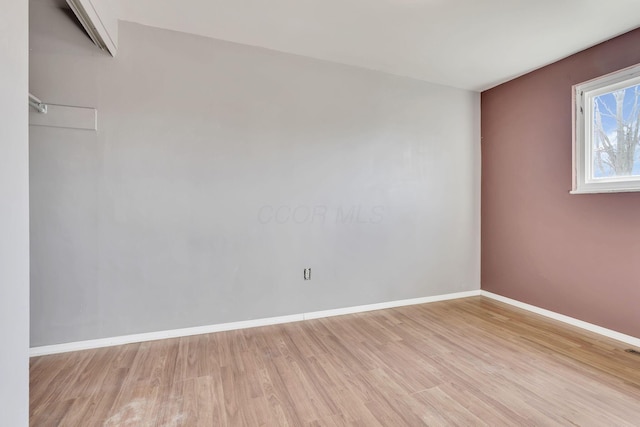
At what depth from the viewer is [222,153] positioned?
246 cm

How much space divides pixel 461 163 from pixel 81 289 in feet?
13.5

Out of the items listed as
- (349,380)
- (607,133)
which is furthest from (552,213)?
(349,380)

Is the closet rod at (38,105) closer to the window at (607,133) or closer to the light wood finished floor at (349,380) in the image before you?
the light wood finished floor at (349,380)

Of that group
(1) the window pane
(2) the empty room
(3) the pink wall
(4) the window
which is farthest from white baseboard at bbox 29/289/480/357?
(1) the window pane

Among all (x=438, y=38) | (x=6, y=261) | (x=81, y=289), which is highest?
(x=438, y=38)

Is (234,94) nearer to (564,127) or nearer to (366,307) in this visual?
(366,307)

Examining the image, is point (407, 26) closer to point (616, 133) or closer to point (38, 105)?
point (616, 133)

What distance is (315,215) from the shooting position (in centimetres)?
279

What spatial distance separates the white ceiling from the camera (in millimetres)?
2035

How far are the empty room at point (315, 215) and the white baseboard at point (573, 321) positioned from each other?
0.07 feet

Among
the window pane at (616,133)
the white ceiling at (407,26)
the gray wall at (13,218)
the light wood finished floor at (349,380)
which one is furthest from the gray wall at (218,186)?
the window pane at (616,133)

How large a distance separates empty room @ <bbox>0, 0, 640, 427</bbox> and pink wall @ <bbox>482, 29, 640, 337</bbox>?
0.07ft

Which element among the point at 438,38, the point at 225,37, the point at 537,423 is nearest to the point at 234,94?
the point at 225,37

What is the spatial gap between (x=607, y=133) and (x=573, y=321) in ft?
5.90
